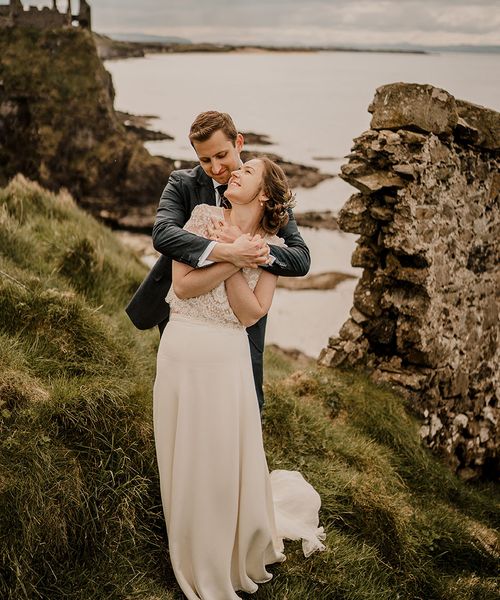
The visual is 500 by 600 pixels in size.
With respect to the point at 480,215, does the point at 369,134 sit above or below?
above

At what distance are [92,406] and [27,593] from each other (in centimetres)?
118

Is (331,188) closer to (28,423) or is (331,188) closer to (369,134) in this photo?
(369,134)

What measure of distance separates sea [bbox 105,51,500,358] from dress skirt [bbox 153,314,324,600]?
1646 mm

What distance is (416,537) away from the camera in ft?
16.1

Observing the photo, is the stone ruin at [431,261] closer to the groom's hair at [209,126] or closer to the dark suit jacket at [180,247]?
the dark suit jacket at [180,247]

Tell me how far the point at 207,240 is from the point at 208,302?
34cm

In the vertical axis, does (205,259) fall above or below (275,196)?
below

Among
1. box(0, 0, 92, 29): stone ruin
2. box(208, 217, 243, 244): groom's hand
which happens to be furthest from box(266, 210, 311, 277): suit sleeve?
box(0, 0, 92, 29): stone ruin

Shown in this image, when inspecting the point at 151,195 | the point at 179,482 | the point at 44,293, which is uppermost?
the point at 44,293

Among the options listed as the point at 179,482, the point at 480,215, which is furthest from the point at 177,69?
the point at 179,482

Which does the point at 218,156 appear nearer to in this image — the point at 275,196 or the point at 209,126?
the point at 209,126

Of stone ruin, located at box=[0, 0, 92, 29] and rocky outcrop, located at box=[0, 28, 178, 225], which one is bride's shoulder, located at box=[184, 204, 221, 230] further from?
stone ruin, located at box=[0, 0, 92, 29]

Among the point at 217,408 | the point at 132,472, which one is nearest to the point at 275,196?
the point at 217,408

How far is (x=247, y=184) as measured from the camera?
343cm
